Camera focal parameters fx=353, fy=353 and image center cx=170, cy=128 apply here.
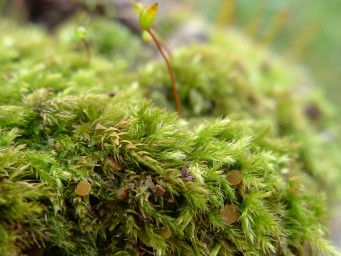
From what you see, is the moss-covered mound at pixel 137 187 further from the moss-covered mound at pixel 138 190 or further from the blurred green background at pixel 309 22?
the blurred green background at pixel 309 22

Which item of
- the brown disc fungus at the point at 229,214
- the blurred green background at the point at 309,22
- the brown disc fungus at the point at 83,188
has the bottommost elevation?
the brown disc fungus at the point at 83,188

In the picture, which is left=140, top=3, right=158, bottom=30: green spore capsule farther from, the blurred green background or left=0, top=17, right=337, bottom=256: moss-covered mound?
the blurred green background

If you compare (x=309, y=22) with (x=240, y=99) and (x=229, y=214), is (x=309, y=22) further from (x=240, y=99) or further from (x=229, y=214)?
(x=229, y=214)

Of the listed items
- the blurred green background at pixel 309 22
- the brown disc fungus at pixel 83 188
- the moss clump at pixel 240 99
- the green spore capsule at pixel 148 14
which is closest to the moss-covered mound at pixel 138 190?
the brown disc fungus at pixel 83 188

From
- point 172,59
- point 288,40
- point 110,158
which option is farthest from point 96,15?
point 288,40

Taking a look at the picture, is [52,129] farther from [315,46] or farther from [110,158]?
[315,46]

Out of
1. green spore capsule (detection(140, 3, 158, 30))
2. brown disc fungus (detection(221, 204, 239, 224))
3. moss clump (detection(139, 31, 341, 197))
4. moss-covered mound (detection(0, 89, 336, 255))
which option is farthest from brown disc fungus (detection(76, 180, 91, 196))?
moss clump (detection(139, 31, 341, 197))

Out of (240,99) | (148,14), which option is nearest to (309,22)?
(240,99)

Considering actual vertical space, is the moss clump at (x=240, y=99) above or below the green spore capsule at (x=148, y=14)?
below
